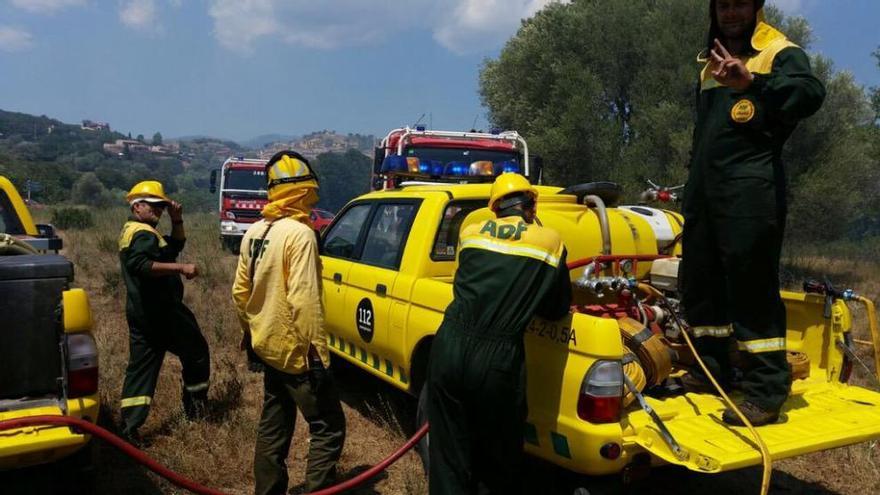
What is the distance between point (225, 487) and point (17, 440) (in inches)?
59.8

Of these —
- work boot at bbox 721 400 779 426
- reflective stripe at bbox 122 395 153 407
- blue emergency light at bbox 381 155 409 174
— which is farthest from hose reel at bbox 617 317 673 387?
blue emergency light at bbox 381 155 409 174

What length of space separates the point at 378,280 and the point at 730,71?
104 inches

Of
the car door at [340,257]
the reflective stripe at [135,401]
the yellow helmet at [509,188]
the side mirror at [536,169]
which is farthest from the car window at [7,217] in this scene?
the side mirror at [536,169]

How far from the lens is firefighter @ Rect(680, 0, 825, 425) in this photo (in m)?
3.07

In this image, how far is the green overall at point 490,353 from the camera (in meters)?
2.91

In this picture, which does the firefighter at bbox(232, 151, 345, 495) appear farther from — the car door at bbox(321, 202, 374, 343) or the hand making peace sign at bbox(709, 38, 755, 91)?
the hand making peace sign at bbox(709, 38, 755, 91)

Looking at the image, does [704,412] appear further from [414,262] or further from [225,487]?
[225,487]

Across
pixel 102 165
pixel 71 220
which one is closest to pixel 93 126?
pixel 102 165

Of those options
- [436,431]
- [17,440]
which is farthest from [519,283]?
[17,440]

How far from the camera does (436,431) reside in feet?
10.2

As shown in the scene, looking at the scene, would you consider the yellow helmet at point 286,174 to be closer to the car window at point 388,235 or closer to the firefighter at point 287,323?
the firefighter at point 287,323

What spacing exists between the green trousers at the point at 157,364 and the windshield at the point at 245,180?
1311cm

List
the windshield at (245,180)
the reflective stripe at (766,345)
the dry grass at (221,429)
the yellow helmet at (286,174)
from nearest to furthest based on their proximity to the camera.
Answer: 1. the reflective stripe at (766,345)
2. the yellow helmet at (286,174)
3. the dry grass at (221,429)
4. the windshield at (245,180)

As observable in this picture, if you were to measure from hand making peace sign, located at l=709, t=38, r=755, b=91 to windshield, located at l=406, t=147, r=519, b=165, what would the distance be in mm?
6711
